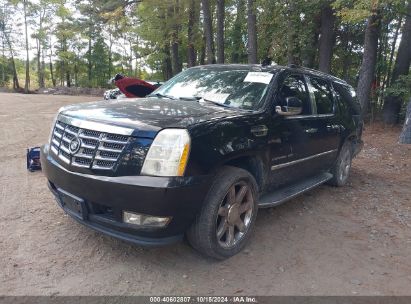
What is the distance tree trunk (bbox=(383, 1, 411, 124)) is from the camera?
39.7 ft

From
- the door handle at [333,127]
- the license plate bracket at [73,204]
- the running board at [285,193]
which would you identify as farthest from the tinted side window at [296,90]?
the license plate bracket at [73,204]

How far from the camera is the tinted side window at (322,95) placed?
483 cm

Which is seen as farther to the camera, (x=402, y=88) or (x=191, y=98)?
(x=402, y=88)

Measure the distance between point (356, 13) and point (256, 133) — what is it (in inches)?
295

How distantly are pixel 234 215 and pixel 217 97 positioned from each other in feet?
4.64

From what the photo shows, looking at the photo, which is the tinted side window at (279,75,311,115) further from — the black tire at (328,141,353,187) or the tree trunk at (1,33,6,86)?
the tree trunk at (1,33,6,86)

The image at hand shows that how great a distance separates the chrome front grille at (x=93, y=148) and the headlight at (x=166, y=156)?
241mm

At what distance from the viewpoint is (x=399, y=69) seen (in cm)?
1241

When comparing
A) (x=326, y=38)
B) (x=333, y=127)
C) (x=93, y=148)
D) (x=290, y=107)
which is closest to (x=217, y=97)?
(x=290, y=107)

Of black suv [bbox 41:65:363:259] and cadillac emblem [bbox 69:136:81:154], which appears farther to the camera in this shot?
cadillac emblem [bbox 69:136:81:154]

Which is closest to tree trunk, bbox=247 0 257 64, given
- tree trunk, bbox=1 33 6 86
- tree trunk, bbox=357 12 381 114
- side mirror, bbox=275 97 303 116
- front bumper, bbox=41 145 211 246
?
tree trunk, bbox=357 12 381 114

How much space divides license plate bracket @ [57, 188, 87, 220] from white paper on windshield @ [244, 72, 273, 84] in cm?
238

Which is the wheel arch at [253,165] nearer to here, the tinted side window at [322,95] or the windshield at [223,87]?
the windshield at [223,87]

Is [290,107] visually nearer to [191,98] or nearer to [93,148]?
[191,98]
